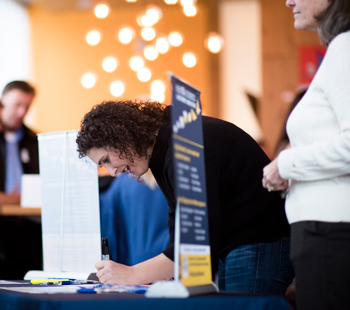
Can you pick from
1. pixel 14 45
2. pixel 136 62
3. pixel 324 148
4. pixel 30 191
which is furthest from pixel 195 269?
pixel 14 45

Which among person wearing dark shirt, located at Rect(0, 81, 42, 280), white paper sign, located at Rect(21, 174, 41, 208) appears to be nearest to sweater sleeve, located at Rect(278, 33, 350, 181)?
white paper sign, located at Rect(21, 174, 41, 208)

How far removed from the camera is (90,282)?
5.24ft

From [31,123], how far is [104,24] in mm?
1763

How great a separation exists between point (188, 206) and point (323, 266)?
0.34 m

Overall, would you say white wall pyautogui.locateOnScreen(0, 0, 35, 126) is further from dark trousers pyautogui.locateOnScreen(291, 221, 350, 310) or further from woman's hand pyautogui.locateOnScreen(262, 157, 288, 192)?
dark trousers pyautogui.locateOnScreen(291, 221, 350, 310)

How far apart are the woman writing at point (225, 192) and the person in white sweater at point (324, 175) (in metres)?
0.24

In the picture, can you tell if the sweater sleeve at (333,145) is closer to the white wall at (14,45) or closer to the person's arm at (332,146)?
the person's arm at (332,146)

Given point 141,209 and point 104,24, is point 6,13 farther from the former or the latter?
point 141,209

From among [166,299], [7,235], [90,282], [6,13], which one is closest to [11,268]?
[7,235]

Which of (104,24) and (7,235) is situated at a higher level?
Result: (104,24)

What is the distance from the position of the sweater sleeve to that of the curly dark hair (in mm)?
508

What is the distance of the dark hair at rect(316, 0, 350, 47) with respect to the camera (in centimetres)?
117

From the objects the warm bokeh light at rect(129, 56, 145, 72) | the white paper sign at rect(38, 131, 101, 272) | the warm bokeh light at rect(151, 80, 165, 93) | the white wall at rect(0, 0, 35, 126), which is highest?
the white wall at rect(0, 0, 35, 126)

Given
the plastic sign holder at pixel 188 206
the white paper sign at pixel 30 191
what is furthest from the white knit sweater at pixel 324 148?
the white paper sign at pixel 30 191
